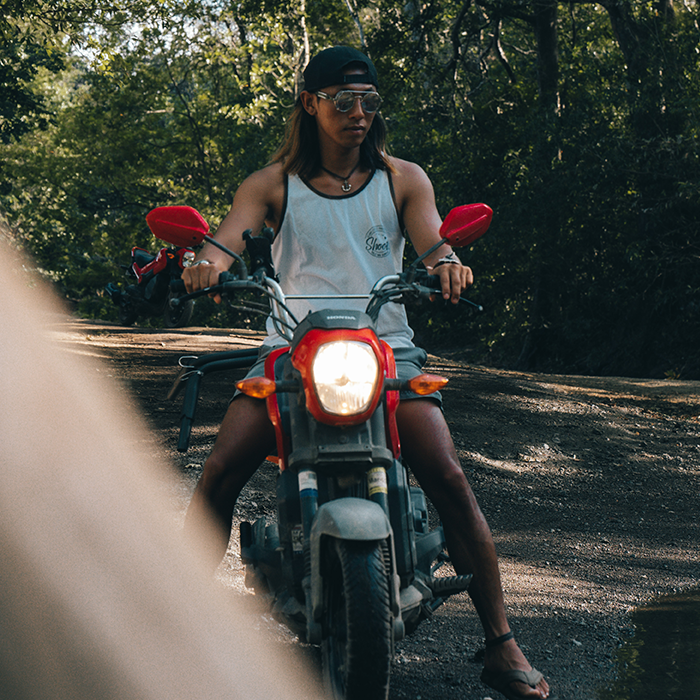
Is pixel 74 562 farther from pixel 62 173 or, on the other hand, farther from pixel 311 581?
pixel 62 173

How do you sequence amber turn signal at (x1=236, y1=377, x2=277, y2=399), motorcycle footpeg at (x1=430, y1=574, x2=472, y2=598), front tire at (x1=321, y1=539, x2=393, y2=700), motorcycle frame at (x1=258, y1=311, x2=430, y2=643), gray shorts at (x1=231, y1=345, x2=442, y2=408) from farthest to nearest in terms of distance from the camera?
gray shorts at (x1=231, y1=345, x2=442, y2=408) < motorcycle footpeg at (x1=430, y1=574, x2=472, y2=598) < amber turn signal at (x1=236, y1=377, x2=277, y2=399) < motorcycle frame at (x1=258, y1=311, x2=430, y2=643) < front tire at (x1=321, y1=539, x2=393, y2=700)

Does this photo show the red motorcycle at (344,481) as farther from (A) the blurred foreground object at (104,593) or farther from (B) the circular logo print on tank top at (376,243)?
(A) the blurred foreground object at (104,593)

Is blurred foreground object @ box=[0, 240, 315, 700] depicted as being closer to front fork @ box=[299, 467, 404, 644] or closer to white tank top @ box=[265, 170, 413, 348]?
front fork @ box=[299, 467, 404, 644]

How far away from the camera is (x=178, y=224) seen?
2.63 m

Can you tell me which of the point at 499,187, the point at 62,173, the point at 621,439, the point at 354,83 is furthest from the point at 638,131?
the point at 62,173

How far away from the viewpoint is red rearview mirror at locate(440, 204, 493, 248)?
109 inches

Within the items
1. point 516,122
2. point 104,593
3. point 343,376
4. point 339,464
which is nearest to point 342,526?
point 339,464

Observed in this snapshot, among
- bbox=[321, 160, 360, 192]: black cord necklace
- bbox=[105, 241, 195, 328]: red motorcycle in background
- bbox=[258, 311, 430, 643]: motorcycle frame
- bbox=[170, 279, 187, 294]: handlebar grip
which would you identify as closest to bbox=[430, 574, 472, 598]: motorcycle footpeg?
bbox=[258, 311, 430, 643]: motorcycle frame

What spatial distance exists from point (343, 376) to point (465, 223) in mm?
670

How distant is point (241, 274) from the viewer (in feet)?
9.02

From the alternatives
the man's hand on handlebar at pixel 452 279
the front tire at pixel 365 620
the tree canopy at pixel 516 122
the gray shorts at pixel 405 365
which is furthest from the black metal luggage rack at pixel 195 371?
the tree canopy at pixel 516 122

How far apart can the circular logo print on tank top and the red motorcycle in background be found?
10136mm

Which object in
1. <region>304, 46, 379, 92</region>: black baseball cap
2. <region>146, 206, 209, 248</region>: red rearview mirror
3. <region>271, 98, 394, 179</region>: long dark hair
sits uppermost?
<region>304, 46, 379, 92</region>: black baseball cap

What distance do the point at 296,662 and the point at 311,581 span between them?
2.94 feet
